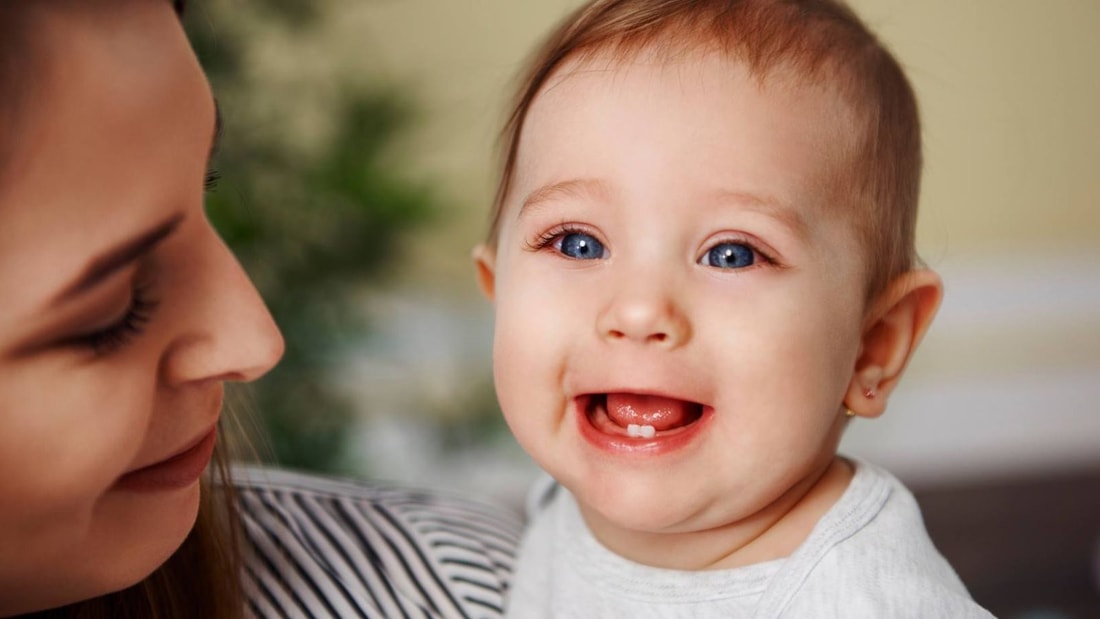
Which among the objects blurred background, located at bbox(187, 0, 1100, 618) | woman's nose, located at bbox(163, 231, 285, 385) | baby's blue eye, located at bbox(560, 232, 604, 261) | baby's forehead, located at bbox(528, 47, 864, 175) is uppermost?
baby's forehead, located at bbox(528, 47, 864, 175)

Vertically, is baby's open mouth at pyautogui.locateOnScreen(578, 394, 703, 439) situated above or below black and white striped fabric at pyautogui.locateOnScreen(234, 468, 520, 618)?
above

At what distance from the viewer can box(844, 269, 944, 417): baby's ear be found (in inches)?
49.5

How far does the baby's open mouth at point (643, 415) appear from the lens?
1.17 m

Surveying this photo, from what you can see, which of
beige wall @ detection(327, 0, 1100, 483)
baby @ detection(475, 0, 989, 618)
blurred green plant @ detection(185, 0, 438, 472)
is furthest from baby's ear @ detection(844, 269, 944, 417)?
beige wall @ detection(327, 0, 1100, 483)

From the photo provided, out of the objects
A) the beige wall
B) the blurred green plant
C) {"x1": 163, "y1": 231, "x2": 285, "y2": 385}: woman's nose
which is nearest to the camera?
{"x1": 163, "y1": 231, "x2": 285, "y2": 385}: woman's nose

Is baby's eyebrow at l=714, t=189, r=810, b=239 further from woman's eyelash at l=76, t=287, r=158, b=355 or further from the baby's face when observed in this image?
woman's eyelash at l=76, t=287, r=158, b=355

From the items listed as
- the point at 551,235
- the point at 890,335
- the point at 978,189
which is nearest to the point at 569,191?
the point at 551,235

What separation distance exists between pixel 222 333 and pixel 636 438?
0.43 metres

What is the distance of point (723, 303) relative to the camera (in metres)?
1.13

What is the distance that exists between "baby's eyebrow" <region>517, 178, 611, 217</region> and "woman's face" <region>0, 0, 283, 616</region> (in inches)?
14.1

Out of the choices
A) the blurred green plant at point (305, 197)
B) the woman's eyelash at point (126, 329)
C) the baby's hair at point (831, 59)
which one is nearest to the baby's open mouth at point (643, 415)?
the baby's hair at point (831, 59)

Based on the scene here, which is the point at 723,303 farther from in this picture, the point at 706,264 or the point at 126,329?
the point at 126,329

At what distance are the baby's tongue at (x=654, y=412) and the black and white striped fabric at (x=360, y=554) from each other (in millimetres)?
291

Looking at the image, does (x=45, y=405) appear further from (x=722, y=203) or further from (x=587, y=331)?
(x=722, y=203)
